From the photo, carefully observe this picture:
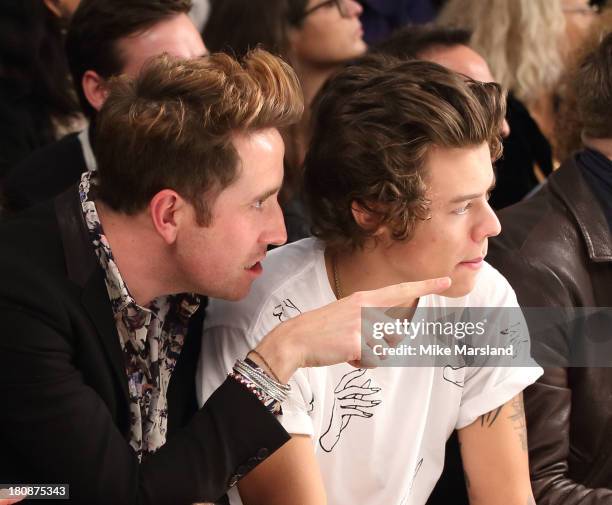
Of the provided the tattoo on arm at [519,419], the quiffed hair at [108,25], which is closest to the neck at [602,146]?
the tattoo on arm at [519,419]

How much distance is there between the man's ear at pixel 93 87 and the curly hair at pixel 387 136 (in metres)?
0.81

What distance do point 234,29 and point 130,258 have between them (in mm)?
1455

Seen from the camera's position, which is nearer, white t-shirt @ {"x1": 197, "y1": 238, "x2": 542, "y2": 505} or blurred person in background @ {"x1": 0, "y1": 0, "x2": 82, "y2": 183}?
white t-shirt @ {"x1": 197, "y1": 238, "x2": 542, "y2": 505}

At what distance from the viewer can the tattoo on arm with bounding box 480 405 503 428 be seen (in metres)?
1.90

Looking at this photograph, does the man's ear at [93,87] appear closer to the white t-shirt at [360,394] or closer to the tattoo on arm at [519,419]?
the white t-shirt at [360,394]

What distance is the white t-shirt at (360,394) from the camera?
6.13 ft

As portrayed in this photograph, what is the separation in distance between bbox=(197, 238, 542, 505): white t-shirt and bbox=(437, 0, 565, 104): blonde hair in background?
178 centimetres

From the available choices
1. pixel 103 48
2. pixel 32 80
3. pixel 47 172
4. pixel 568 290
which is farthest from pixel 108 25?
pixel 568 290

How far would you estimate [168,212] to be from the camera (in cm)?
171

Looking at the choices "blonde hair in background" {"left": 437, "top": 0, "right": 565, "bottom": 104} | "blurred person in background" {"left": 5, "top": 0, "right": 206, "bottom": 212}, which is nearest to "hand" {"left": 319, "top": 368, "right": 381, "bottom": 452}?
"blurred person in background" {"left": 5, "top": 0, "right": 206, "bottom": 212}

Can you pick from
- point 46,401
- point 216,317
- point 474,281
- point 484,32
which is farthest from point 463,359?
point 484,32

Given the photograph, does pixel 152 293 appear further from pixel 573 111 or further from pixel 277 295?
pixel 573 111

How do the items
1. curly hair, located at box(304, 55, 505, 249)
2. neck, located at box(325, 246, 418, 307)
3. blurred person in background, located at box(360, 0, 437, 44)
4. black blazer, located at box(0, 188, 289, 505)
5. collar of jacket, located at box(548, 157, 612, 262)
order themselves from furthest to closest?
blurred person in background, located at box(360, 0, 437, 44)
collar of jacket, located at box(548, 157, 612, 262)
neck, located at box(325, 246, 418, 307)
curly hair, located at box(304, 55, 505, 249)
black blazer, located at box(0, 188, 289, 505)

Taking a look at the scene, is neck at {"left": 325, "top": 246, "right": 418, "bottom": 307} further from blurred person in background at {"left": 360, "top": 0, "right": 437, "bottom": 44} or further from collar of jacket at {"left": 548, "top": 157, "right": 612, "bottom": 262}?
blurred person in background at {"left": 360, "top": 0, "right": 437, "bottom": 44}
